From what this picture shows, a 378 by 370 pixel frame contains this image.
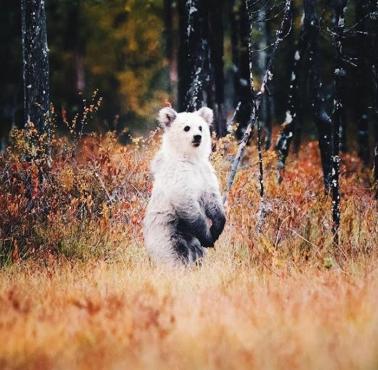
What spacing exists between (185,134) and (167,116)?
0.36 m

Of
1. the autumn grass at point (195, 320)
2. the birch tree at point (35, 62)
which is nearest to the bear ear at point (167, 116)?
the autumn grass at point (195, 320)

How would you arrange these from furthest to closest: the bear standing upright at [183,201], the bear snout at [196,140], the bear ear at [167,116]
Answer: the bear ear at [167,116] → the bear snout at [196,140] → the bear standing upright at [183,201]

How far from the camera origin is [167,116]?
663 centimetres

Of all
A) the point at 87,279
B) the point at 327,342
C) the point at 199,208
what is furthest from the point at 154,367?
the point at 199,208

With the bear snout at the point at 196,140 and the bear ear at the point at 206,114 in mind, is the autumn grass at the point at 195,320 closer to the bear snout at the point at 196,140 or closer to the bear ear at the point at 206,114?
the bear snout at the point at 196,140

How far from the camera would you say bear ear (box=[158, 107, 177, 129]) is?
654 cm

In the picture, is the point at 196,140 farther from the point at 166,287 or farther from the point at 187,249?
the point at 166,287

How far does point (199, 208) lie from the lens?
20.3 ft

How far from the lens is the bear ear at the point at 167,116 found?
6539 millimetres

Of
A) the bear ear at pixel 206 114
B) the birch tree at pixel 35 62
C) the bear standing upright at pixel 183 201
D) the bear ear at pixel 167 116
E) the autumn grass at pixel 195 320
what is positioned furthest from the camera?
the birch tree at pixel 35 62

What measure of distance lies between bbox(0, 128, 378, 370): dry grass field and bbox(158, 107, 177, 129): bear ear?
1.29m

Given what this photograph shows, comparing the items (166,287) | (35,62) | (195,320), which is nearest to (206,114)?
(166,287)

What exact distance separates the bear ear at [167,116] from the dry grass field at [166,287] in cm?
129

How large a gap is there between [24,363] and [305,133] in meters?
25.5
